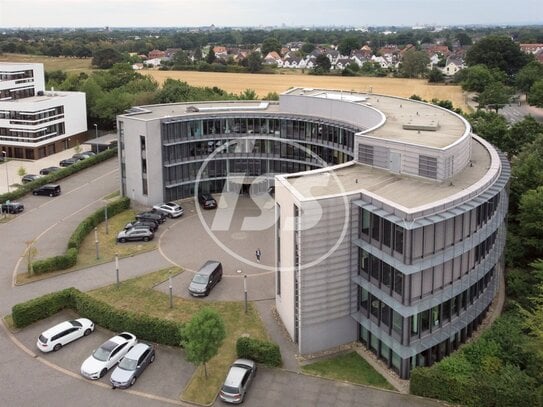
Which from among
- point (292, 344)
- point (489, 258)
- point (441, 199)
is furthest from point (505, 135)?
point (292, 344)

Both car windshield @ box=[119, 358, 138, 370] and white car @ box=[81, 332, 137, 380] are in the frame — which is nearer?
car windshield @ box=[119, 358, 138, 370]

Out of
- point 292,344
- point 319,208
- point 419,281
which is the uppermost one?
point 319,208

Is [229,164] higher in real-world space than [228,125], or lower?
lower

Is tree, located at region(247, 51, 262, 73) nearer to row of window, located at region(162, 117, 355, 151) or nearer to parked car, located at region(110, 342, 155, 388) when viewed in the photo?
row of window, located at region(162, 117, 355, 151)

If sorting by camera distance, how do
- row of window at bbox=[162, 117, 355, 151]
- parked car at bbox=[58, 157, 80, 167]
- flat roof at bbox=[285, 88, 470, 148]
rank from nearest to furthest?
flat roof at bbox=[285, 88, 470, 148]
row of window at bbox=[162, 117, 355, 151]
parked car at bbox=[58, 157, 80, 167]

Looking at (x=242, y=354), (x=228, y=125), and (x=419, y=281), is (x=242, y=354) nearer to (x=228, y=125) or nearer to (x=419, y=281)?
(x=419, y=281)

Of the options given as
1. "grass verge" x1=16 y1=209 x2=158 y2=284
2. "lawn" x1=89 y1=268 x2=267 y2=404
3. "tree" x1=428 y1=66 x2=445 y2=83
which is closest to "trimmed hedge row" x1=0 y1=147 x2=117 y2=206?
"grass verge" x1=16 y1=209 x2=158 y2=284
